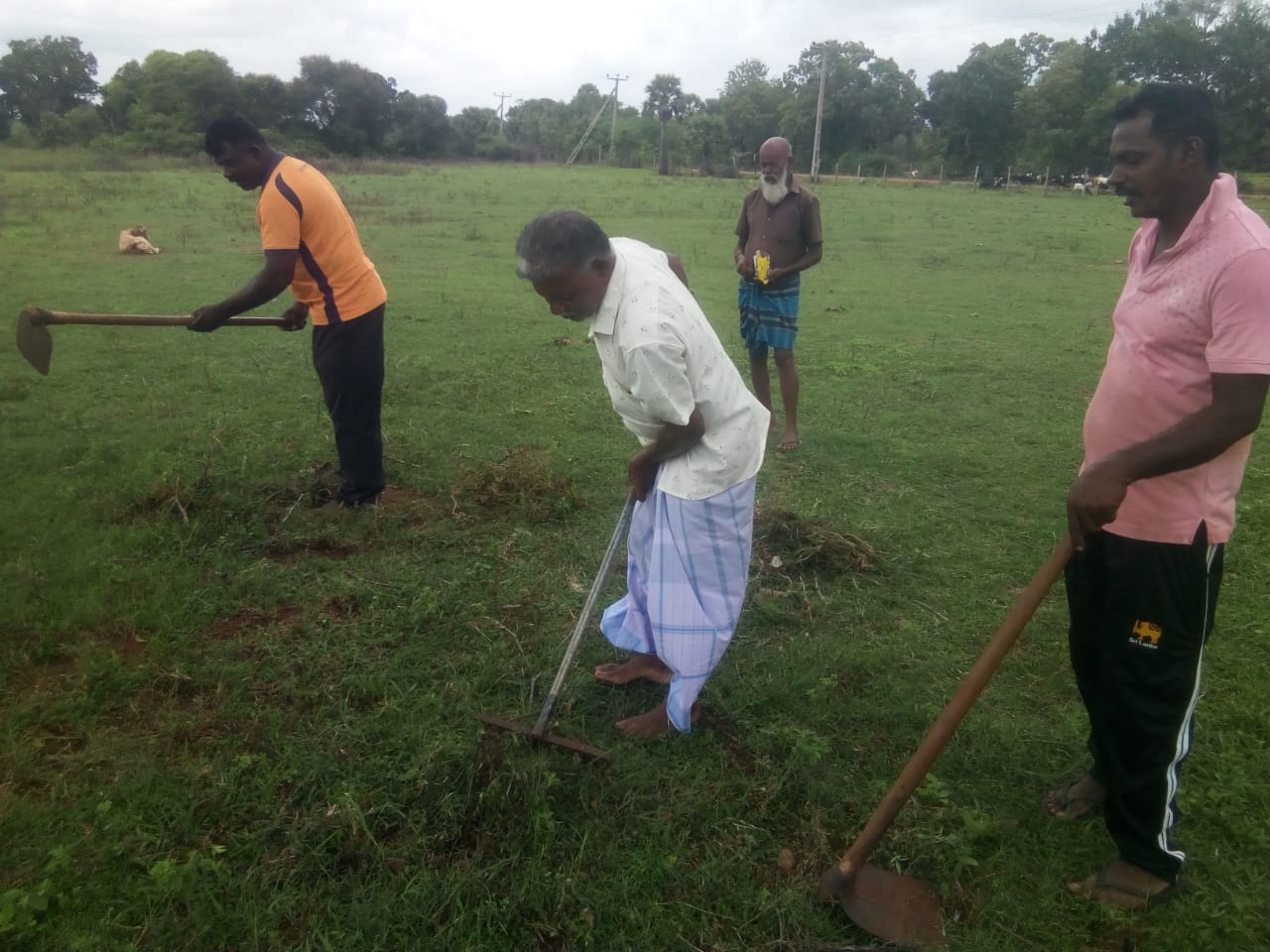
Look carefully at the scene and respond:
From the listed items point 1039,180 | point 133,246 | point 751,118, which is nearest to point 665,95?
point 751,118

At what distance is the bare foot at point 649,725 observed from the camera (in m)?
2.90

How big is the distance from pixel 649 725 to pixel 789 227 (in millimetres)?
3468

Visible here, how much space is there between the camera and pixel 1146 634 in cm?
212

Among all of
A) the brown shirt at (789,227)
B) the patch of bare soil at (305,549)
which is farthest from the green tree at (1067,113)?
the patch of bare soil at (305,549)

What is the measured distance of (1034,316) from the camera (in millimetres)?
9891

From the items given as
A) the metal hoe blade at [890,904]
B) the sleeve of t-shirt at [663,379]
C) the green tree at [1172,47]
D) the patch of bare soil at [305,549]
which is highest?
the green tree at [1172,47]

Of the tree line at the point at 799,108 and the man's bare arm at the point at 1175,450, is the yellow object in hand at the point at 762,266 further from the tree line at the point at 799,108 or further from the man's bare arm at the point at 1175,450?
the tree line at the point at 799,108

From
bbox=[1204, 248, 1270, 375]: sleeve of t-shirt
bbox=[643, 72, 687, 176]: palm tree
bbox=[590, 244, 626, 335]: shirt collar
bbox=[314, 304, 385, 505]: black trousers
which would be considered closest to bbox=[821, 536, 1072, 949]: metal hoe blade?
bbox=[1204, 248, 1270, 375]: sleeve of t-shirt

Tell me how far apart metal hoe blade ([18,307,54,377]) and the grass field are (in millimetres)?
724

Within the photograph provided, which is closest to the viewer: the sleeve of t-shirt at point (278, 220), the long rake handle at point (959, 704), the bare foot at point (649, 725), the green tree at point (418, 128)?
the long rake handle at point (959, 704)

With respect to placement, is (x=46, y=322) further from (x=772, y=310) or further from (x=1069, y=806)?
(x=1069, y=806)

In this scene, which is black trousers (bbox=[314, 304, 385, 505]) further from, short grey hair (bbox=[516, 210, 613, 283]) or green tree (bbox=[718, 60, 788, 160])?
green tree (bbox=[718, 60, 788, 160])

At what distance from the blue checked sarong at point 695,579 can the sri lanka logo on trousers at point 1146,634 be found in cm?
107

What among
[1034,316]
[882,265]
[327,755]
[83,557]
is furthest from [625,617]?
[882,265]
